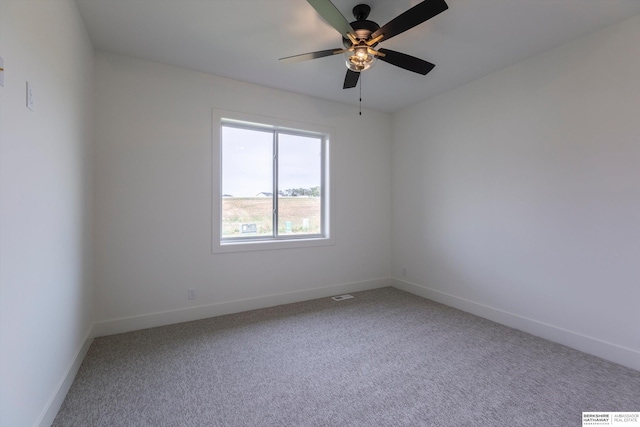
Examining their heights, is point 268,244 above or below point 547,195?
below

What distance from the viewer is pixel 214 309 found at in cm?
320

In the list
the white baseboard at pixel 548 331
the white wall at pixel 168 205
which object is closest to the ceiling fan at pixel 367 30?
the white wall at pixel 168 205

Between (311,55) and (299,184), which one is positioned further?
(299,184)

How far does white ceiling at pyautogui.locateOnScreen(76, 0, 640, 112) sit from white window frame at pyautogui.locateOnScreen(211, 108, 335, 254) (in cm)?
49

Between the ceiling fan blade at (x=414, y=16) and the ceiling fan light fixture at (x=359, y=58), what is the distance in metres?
0.13

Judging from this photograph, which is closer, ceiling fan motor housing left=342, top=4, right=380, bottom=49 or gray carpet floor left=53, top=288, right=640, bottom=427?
gray carpet floor left=53, top=288, right=640, bottom=427

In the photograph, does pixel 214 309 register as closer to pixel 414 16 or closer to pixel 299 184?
pixel 299 184

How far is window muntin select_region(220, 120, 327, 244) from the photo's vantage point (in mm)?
3457

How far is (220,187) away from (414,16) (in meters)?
2.50

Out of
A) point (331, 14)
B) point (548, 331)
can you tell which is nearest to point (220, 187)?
point (331, 14)

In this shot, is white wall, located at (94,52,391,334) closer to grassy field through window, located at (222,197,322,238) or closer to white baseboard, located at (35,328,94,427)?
grassy field through window, located at (222,197,322,238)

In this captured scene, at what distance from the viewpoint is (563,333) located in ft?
8.41

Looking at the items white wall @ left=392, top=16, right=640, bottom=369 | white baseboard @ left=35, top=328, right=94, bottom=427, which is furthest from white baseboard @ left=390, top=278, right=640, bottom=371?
white baseboard @ left=35, top=328, right=94, bottom=427

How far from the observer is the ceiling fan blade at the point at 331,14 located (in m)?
1.63
